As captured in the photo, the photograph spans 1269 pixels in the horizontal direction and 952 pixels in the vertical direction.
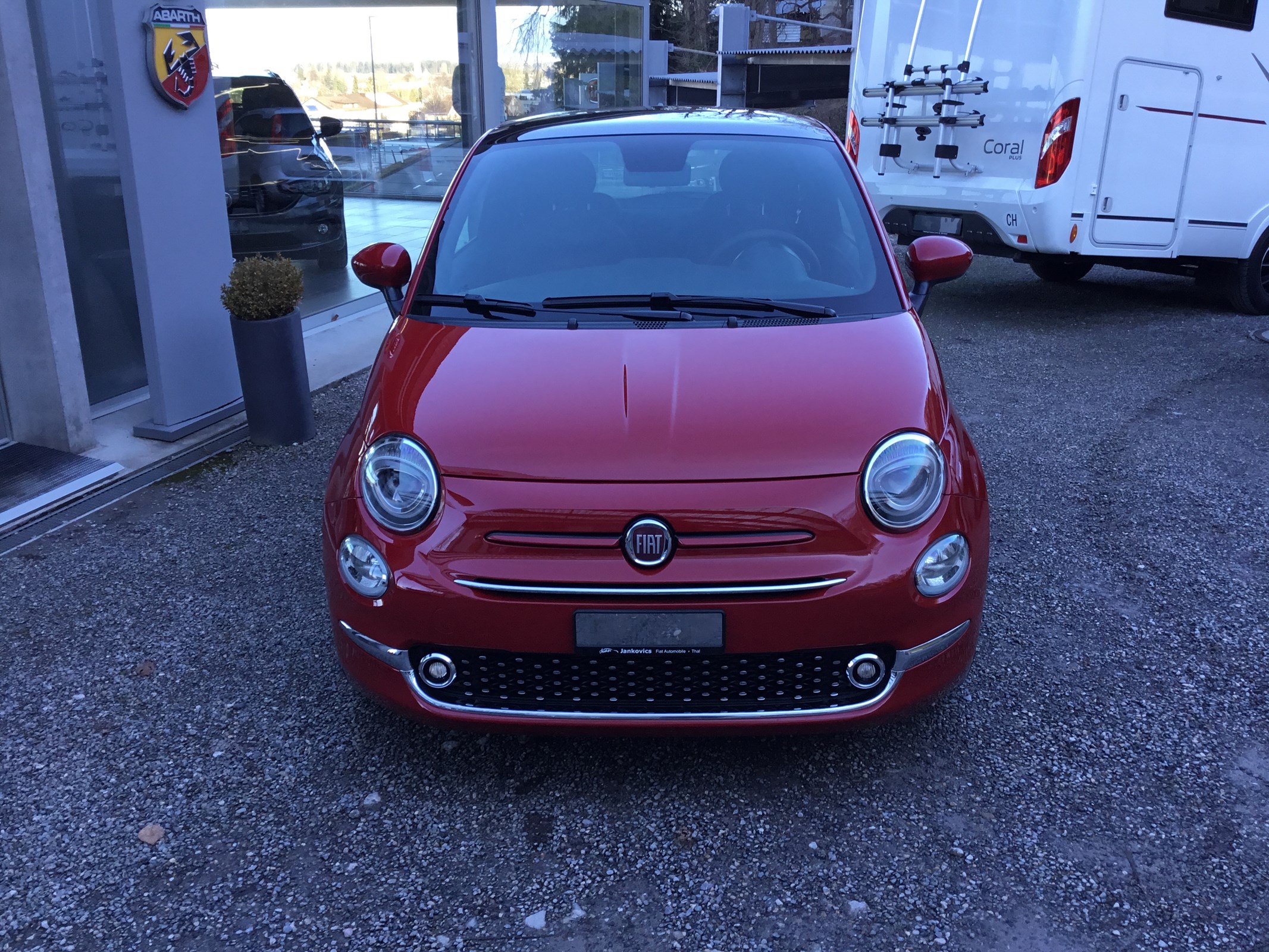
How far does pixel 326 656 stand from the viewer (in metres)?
3.65

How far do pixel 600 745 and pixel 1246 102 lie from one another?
8190 mm

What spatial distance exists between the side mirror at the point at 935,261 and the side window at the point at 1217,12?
17.2 ft

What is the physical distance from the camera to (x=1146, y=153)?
26.3 feet

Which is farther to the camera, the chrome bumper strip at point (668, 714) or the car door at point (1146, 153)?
the car door at point (1146, 153)

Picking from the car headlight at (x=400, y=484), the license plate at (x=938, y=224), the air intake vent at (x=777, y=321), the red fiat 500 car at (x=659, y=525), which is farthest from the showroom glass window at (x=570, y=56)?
the car headlight at (x=400, y=484)

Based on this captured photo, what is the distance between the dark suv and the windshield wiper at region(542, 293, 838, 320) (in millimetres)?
4084

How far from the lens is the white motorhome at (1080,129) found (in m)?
7.72

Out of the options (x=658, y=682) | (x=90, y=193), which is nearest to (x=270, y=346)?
(x=90, y=193)

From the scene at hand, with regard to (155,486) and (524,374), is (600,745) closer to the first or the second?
(524,374)

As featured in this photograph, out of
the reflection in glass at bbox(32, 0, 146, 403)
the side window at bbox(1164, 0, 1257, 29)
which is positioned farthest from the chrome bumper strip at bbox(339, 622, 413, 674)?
the side window at bbox(1164, 0, 1257, 29)

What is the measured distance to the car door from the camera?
783cm

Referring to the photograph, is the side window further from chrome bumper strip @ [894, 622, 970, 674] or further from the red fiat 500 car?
chrome bumper strip @ [894, 622, 970, 674]

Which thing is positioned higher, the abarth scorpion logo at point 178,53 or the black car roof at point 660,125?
the abarth scorpion logo at point 178,53

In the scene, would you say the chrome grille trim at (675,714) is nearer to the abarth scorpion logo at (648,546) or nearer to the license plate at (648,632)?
the license plate at (648,632)
